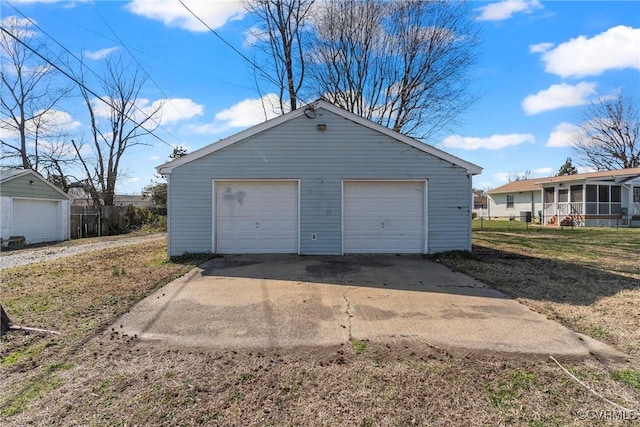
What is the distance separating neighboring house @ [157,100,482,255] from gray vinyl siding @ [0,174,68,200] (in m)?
9.84

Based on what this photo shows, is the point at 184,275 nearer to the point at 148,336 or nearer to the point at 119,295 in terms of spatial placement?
the point at 119,295

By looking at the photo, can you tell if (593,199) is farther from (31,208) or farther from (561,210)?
(31,208)

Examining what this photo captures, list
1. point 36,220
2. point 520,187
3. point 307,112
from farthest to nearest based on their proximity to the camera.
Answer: point 520,187 → point 36,220 → point 307,112

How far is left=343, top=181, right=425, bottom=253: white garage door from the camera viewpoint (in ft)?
32.9

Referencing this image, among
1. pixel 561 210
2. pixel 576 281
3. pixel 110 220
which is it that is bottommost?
pixel 576 281

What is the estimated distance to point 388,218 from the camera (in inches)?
396

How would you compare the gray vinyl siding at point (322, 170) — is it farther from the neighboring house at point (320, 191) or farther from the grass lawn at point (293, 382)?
the grass lawn at point (293, 382)

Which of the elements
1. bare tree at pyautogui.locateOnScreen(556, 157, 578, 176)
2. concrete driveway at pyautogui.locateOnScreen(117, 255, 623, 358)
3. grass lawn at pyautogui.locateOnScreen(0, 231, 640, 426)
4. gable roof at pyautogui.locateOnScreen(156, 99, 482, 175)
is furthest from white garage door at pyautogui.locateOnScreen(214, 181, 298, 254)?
bare tree at pyautogui.locateOnScreen(556, 157, 578, 176)

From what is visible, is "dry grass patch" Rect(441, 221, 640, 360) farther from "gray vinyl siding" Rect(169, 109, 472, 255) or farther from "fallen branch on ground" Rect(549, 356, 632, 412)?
"gray vinyl siding" Rect(169, 109, 472, 255)

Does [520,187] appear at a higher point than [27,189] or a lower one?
higher

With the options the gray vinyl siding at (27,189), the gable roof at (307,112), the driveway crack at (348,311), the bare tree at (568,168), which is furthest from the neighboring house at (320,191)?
the bare tree at (568,168)

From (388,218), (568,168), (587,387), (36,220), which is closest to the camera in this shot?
(587,387)

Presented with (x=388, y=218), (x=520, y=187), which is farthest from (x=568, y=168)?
(x=388, y=218)

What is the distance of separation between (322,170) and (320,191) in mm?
583
